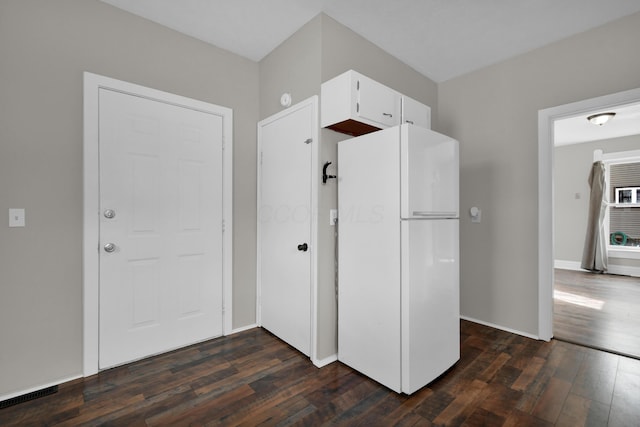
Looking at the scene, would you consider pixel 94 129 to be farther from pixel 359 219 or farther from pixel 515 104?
pixel 515 104

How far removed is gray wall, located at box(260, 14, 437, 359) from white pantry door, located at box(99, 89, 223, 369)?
0.79 metres

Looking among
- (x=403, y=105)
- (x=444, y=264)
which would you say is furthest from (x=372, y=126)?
(x=444, y=264)

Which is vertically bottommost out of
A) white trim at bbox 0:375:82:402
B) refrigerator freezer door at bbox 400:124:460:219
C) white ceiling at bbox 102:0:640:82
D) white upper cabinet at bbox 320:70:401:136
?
white trim at bbox 0:375:82:402

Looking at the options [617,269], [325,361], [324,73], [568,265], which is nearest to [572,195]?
[568,265]

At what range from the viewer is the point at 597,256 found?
566cm

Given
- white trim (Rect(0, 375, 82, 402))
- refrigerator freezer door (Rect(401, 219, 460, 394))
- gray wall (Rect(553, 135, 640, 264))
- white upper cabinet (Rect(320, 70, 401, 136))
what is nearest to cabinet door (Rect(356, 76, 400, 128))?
white upper cabinet (Rect(320, 70, 401, 136))

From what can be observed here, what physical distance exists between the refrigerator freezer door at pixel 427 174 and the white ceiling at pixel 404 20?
103cm

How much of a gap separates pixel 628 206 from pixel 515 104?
4.92 meters

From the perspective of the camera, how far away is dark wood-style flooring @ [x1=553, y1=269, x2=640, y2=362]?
8.72 feet

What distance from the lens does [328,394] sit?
1903mm

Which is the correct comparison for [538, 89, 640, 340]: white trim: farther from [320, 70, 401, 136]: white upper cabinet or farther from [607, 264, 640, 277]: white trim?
[607, 264, 640, 277]: white trim

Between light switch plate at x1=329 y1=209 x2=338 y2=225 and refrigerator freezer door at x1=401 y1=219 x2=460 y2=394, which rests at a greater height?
light switch plate at x1=329 y1=209 x2=338 y2=225

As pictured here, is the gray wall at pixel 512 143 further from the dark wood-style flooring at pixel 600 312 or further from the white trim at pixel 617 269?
the white trim at pixel 617 269

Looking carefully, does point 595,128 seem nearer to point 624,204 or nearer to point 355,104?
point 624,204
